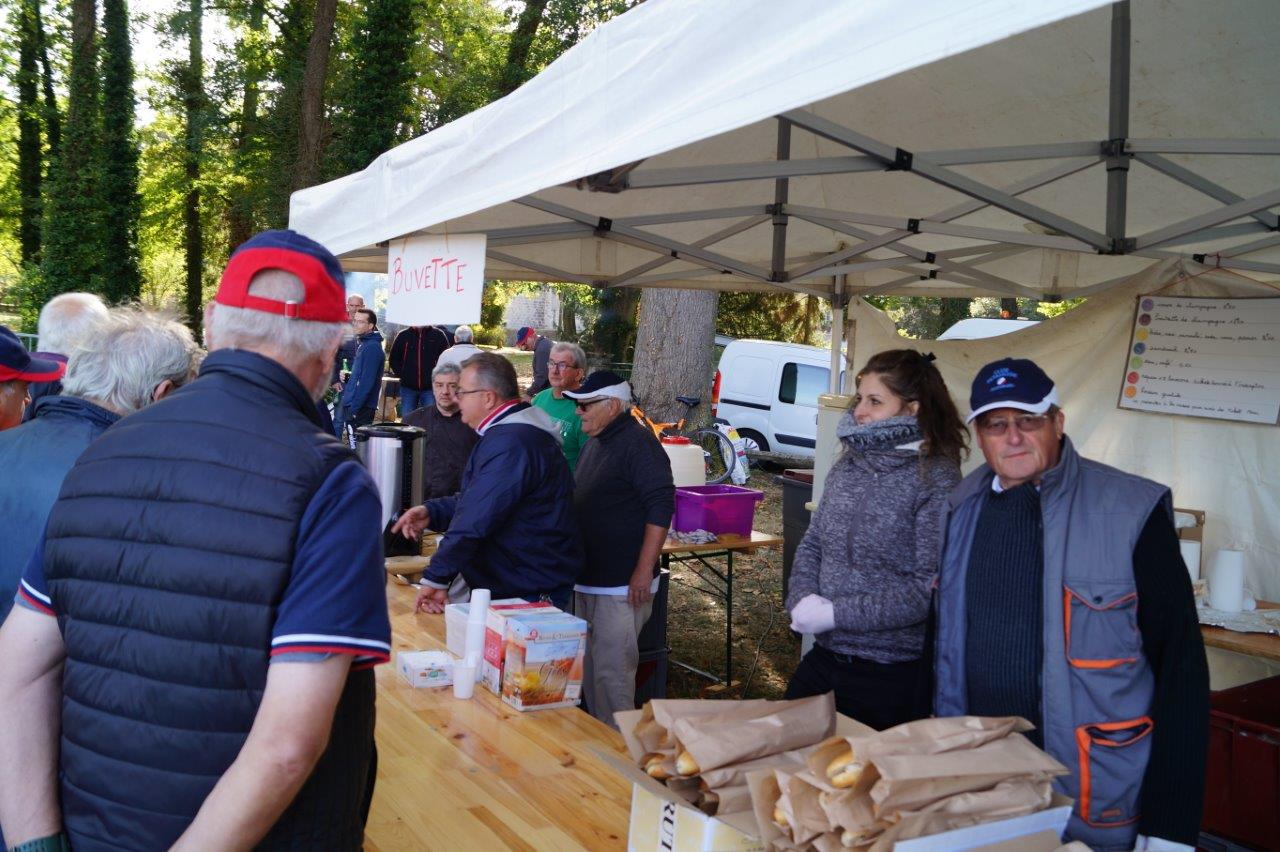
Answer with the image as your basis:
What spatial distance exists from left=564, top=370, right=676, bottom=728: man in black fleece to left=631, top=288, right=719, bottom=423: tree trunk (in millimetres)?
7591

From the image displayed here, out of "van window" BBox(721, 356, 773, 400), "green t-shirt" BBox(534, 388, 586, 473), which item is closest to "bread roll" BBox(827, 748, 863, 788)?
"green t-shirt" BBox(534, 388, 586, 473)

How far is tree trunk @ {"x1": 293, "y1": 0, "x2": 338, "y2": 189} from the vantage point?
616 inches

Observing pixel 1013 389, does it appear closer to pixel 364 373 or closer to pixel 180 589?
pixel 180 589

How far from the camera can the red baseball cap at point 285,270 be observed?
139 cm

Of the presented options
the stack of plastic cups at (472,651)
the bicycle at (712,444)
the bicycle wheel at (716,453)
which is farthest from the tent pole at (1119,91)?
the bicycle wheel at (716,453)

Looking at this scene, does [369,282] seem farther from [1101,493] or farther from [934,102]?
[1101,493]

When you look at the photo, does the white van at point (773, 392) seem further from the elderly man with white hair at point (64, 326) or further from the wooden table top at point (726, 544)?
the elderly man with white hair at point (64, 326)

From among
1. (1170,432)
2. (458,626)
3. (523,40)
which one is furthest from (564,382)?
(523,40)

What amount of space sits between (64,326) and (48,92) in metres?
23.8

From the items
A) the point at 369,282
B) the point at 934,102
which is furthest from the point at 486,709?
the point at 369,282

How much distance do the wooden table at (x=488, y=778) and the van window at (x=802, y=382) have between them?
10.9m

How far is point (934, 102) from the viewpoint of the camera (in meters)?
3.66

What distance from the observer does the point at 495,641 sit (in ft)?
9.01

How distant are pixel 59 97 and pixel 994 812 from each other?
91.4 feet
